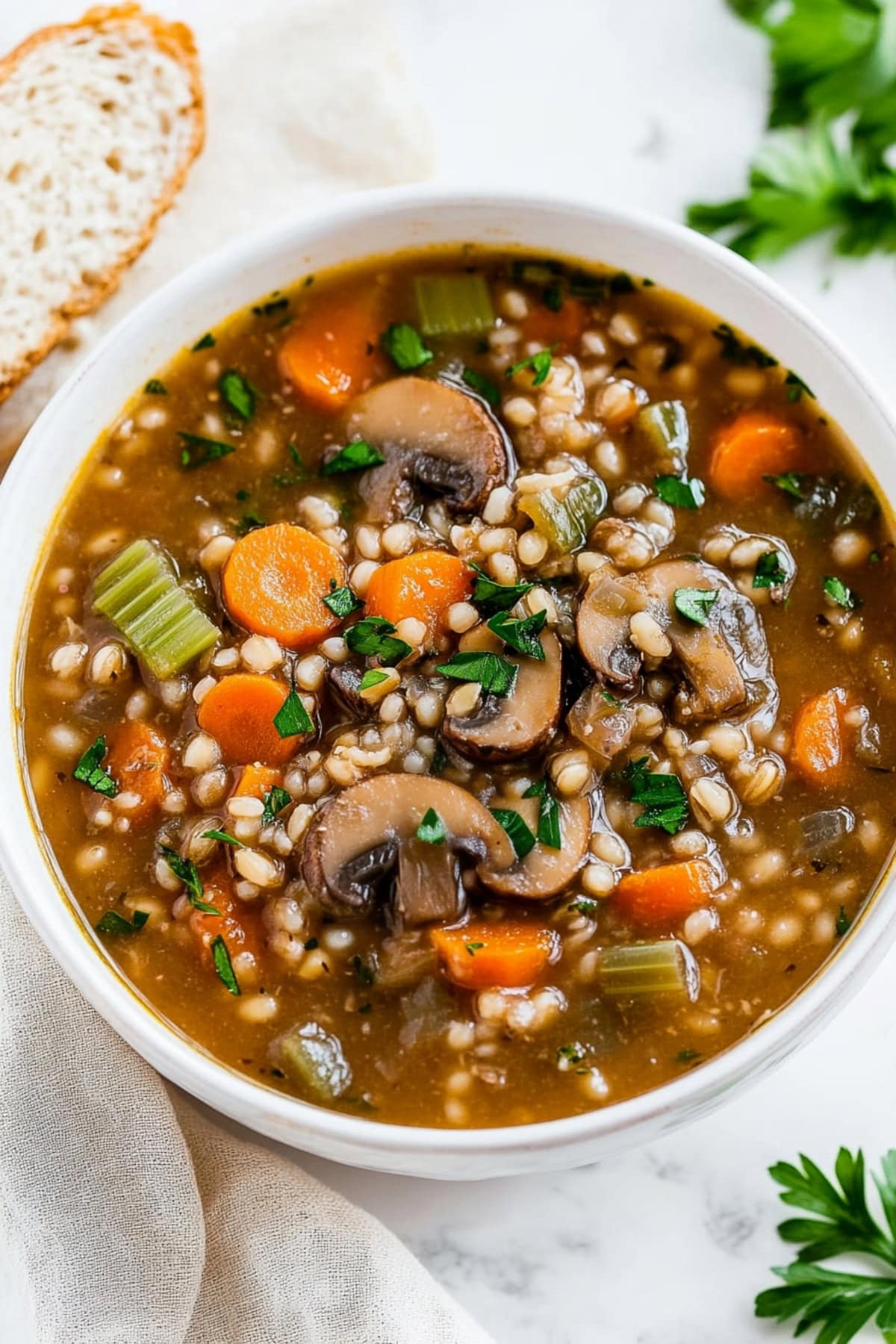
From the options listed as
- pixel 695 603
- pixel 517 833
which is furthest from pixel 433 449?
pixel 517 833

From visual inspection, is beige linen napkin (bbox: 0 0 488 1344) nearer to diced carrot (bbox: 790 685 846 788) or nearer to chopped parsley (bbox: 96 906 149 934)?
chopped parsley (bbox: 96 906 149 934)

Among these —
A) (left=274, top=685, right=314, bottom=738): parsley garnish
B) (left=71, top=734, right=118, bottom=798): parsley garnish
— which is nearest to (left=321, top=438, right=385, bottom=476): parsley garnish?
(left=274, top=685, right=314, bottom=738): parsley garnish

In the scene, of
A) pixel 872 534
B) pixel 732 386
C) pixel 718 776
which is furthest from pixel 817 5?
pixel 718 776

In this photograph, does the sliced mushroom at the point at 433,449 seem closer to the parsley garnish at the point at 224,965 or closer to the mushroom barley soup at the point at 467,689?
the mushroom barley soup at the point at 467,689

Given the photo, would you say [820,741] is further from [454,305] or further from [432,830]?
[454,305]

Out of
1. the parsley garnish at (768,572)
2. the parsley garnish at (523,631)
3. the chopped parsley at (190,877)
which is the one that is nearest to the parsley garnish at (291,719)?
the chopped parsley at (190,877)

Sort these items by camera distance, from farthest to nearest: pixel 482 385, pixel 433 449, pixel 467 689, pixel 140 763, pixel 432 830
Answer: pixel 482 385, pixel 433 449, pixel 140 763, pixel 467 689, pixel 432 830

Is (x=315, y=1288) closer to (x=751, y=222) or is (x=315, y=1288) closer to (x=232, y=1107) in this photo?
(x=232, y=1107)
